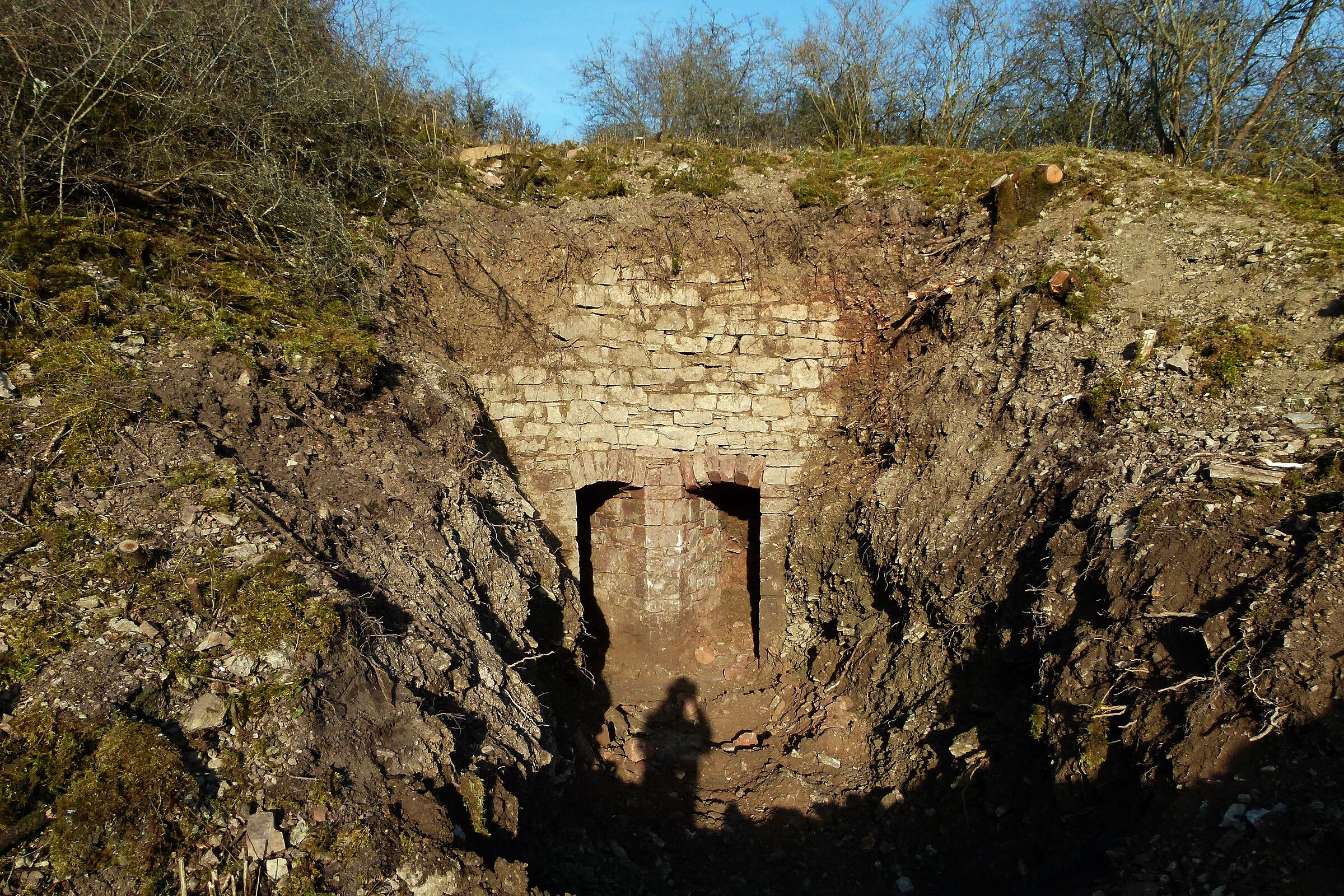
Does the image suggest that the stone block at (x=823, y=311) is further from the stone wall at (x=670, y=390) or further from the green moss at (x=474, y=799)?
the green moss at (x=474, y=799)

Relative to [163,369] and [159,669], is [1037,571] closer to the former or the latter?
[159,669]

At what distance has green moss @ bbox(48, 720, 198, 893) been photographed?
6.77 ft

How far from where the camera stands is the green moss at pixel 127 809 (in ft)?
6.77

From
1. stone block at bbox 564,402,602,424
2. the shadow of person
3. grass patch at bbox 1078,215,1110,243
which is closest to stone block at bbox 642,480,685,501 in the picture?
stone block at bbox 564,402,602,424

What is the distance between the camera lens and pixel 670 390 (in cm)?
636

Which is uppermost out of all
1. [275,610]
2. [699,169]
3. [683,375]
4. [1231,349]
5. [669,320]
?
[699,169]

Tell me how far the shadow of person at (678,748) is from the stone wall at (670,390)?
5.42 ft

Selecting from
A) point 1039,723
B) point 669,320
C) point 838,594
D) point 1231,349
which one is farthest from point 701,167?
point 1039,723

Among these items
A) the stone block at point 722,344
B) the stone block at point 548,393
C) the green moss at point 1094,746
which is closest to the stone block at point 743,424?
the stone block at point 722,344

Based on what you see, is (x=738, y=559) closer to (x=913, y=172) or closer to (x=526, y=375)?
(x=526, y=375)

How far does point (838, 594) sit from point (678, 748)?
1.91 m

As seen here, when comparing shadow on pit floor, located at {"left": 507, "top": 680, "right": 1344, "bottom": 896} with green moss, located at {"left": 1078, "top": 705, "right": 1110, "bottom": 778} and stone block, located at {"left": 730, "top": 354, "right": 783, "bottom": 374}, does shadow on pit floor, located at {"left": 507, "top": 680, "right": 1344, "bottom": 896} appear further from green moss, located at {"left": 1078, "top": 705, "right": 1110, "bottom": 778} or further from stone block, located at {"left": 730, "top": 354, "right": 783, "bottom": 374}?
stone block, located at {"left": 730, "top": 354, "right": 783, "bottom": 374}

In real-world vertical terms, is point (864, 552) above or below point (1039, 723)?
above

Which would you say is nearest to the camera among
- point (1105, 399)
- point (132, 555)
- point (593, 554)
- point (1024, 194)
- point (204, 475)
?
point (132, 555)
